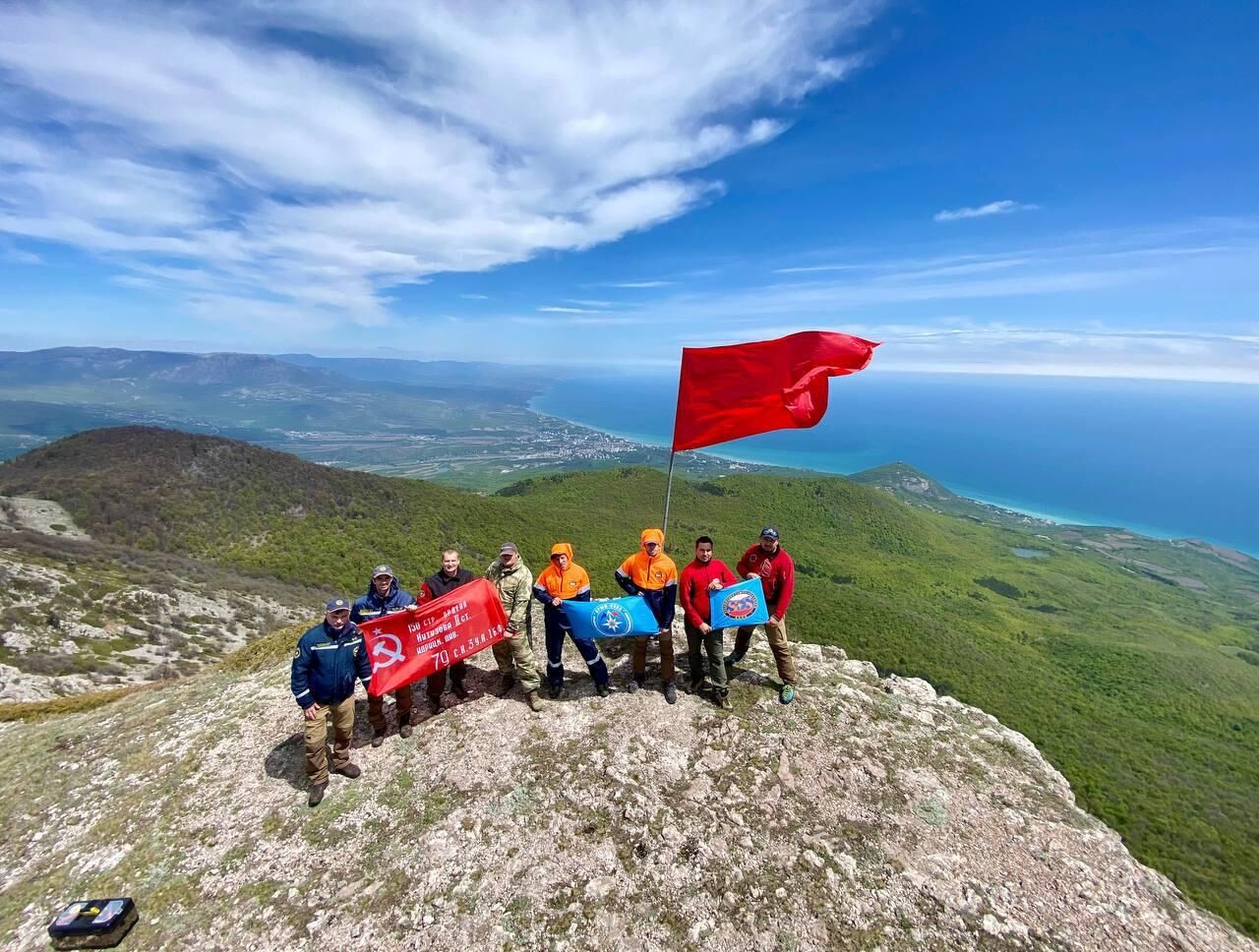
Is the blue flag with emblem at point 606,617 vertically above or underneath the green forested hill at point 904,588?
above

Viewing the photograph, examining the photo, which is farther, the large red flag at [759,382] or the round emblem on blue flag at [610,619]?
the large red flag at [759,382]

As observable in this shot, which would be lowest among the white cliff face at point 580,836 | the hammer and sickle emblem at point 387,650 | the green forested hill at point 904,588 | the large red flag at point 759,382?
the green forested hill at point 904,588

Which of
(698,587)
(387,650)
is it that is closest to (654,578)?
(698,587)

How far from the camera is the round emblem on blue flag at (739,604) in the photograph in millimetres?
8703

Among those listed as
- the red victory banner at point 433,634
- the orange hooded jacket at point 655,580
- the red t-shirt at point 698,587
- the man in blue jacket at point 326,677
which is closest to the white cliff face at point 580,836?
the man in blue jacket at point 326,677

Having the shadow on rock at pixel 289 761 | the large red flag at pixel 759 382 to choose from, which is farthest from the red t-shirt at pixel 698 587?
the shadow on rock at pixel 289 761

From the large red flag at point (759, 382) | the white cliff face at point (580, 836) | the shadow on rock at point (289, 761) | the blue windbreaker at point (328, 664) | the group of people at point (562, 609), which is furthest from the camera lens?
the large red flag at point (759, 382)

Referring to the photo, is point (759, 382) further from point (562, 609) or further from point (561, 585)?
point (562, 609)

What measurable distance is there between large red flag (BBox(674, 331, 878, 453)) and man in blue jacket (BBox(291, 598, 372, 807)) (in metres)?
6.20

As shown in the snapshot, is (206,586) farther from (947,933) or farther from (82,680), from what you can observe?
(947,933)

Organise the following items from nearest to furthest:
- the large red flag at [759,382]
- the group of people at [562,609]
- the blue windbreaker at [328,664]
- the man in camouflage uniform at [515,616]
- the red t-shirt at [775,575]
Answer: the blue windbreaker at [328,664], the group of people at [562,609], the man in camouflage uniform at [515,616], the red t-shirt at [775,575], the large red flag at [759,382]

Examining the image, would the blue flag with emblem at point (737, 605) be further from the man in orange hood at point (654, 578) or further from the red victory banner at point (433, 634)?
the red victory banner at point (433, 634)

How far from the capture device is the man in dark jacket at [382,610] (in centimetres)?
784

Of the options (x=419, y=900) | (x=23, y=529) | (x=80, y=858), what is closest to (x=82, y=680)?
(x=80, y=858)
